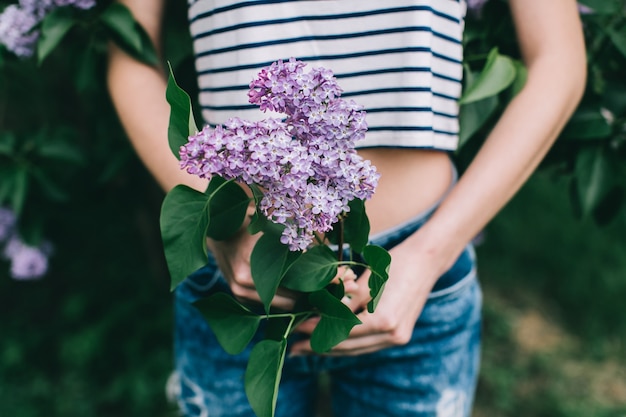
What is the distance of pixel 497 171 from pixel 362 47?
0.82 ft

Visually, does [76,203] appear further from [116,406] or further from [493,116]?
[493,116]

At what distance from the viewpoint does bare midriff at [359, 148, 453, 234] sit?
78cm

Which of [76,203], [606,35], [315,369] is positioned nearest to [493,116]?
[606,35]

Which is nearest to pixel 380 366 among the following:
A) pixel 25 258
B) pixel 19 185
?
pixel 19 185

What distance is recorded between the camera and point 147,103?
2.69ft

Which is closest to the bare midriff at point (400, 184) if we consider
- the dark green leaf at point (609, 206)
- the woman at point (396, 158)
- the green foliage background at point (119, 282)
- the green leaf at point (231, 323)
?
the woman at point (396, 158)

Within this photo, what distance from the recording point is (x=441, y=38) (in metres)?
0.76

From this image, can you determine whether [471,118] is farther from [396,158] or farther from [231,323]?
[231,323]

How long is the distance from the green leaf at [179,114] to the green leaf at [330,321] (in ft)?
0.72

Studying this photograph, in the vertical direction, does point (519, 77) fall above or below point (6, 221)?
above

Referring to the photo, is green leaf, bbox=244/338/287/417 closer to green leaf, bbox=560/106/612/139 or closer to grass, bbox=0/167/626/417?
green leaf, bbox=560/106/612/139

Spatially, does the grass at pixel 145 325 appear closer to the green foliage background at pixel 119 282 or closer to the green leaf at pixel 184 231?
the green foliage background at pixel 119 282

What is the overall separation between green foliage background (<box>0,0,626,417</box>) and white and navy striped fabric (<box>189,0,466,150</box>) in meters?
0.51

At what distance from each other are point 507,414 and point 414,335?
132cm
